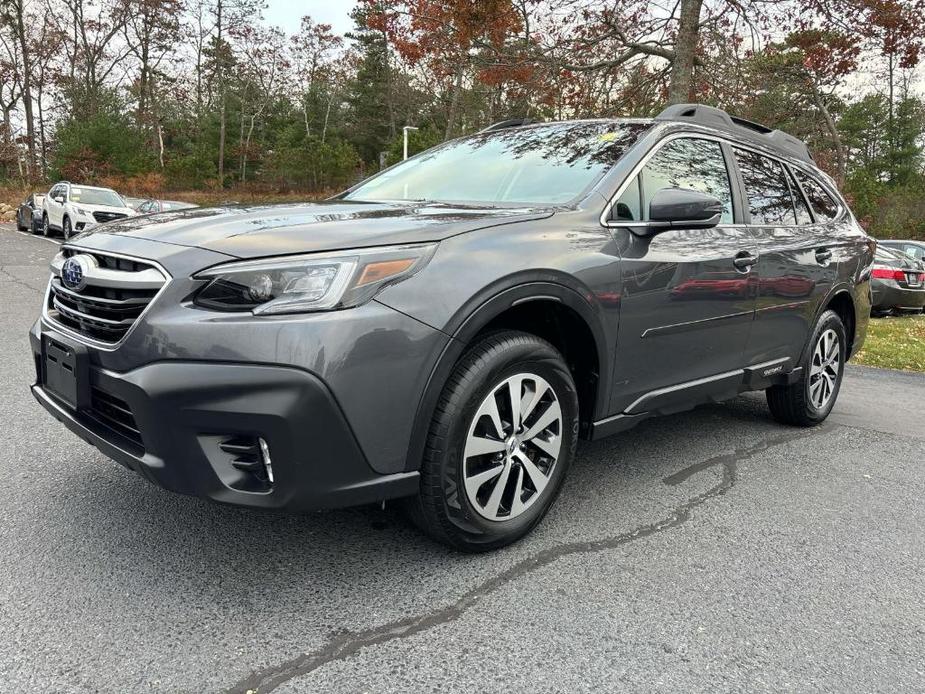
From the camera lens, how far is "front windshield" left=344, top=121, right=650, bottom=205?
3.18 m

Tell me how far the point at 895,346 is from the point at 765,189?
6521 mm

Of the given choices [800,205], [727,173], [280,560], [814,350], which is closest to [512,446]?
[280,560]

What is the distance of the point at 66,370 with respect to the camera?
240 cm

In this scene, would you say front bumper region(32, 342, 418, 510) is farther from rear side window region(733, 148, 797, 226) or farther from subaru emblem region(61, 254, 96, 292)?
rear side window region(733, 148, 797, 226)

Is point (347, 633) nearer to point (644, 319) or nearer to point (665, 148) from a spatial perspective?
point (644, 319)

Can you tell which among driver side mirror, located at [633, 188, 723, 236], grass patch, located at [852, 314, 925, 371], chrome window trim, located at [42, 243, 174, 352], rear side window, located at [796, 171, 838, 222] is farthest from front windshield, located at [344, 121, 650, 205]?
grass patch, located at [852, 314, 925, 371]

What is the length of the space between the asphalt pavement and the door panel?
61 cm

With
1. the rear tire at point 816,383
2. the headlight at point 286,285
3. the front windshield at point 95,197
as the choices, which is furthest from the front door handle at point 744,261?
the front windshield at point 95,197

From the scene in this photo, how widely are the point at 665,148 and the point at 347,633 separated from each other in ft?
8.35

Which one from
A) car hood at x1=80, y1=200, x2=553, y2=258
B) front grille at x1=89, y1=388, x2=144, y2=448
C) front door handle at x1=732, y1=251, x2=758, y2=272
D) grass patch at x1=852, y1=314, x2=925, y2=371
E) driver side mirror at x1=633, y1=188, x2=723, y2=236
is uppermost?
driver side mirror at x1=633, y1=188, x2=723, y2=236

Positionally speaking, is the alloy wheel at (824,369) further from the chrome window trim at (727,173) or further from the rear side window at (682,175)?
the rear side window at (682,175)

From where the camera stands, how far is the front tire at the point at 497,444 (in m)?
2.36

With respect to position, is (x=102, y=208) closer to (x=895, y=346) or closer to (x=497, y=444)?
(x=895, y=346)

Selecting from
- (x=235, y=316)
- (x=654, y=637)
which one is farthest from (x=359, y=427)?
(x=654, y=637)
